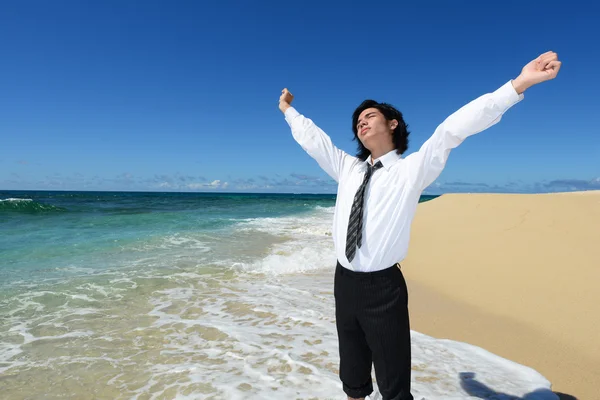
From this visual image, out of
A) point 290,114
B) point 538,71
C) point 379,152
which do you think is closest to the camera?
point 538,71

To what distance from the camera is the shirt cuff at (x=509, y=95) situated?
152 cm

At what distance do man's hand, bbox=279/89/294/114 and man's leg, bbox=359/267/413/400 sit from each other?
1375mm

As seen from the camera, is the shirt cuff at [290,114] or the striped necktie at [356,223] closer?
the striped necktie at [356,223]

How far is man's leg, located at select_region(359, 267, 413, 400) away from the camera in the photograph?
1.88m

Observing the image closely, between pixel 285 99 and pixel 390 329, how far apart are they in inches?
67.9

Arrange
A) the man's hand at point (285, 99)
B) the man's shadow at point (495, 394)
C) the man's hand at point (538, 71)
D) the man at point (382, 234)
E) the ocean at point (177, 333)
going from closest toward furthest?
the man's hand at point (538, 71), the man at point (382, 234), the man's hand at point (285, 99), the man's shadow at point (495, 394), the ocean at point (177, 333)

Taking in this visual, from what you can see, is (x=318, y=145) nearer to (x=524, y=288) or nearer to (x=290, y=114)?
(x=290, y=114)

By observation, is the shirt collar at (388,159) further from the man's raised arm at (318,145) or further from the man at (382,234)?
the man's raised arm at (318,145)

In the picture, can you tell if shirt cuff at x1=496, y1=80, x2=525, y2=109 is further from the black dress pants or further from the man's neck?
the black dress pants

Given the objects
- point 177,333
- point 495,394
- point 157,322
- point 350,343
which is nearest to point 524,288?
point 495,394

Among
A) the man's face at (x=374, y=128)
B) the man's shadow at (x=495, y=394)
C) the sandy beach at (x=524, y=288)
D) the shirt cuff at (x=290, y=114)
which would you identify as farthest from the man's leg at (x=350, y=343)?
the sandy beach at (x=524, y=288)

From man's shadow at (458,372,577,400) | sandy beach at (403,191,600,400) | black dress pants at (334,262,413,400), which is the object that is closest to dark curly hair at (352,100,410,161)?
black dress pants at (334,262,413,400)

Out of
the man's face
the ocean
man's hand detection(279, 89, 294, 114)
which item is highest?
man's hand detection(279, 89, 294, 114)

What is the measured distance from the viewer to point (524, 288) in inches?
207
